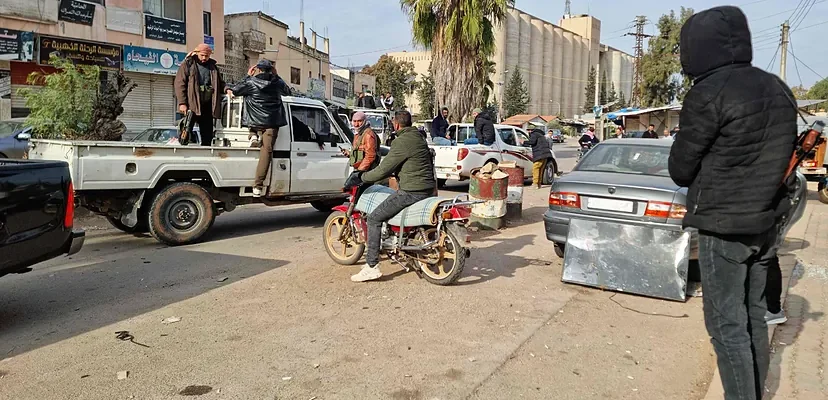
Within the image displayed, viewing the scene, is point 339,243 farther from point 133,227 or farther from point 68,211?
point 133,227

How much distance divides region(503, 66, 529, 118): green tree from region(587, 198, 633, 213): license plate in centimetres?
8364

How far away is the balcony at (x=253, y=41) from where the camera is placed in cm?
3183

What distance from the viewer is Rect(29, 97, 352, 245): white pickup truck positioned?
7555 mm

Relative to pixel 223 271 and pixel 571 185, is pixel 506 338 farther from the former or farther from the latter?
pixel 223 271

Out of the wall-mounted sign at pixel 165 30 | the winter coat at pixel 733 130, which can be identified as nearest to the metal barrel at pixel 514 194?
the winter coat at pixel 733 130

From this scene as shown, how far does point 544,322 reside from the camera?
5176 millimetres

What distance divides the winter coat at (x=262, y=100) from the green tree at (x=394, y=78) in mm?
56776

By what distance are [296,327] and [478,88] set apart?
17.7 meters

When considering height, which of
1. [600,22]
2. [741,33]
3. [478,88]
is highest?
[600,22]

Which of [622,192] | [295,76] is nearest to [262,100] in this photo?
[622,192]

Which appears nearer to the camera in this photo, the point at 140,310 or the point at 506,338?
the point at 506,338

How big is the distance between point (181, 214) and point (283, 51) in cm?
3182

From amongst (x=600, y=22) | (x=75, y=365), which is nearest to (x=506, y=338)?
(x=75, y=365)

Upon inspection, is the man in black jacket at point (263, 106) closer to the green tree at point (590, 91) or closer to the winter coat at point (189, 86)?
the winter coat at point (189, 86)
